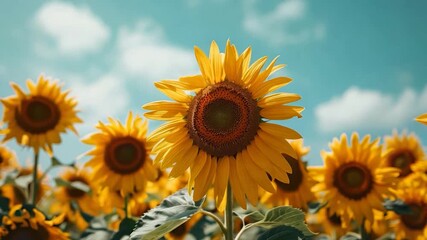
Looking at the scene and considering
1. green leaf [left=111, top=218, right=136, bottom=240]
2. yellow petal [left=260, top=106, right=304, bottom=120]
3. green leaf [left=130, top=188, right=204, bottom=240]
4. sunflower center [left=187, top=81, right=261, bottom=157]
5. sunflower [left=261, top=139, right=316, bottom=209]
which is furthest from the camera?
sunflower [left=261, top=139, right=316, bottom=209]

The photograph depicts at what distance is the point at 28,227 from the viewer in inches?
218

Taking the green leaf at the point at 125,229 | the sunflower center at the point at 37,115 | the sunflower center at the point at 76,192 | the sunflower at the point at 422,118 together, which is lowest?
the green leaf at the point at 125,229

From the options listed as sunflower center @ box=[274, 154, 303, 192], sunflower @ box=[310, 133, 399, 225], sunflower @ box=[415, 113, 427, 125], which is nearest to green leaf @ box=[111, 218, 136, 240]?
sunflower center @ box=[274, 154, 303, 192]

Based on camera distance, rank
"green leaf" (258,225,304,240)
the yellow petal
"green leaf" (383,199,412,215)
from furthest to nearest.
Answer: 1. "green leaf" (383,199,412,215)
2. the yellow petal
3. "green leaf" (258,225,304,240)

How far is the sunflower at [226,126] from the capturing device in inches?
146

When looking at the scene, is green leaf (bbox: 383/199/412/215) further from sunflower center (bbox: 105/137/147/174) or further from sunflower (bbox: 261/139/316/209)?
sunflower center (bbox: 105/137/147/174)

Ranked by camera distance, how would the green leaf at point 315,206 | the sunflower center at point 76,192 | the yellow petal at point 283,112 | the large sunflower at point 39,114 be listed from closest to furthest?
the yellow petal at point 283,112
the green leaf at point 315,206
the large sunflower at point 39,114
the sunflower center at point 76,192

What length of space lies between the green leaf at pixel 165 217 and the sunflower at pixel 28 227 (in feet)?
7.09

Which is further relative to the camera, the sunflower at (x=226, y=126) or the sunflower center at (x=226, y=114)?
the sunflower center at (x=226, y=114)

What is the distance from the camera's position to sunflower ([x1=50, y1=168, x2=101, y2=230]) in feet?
31.3

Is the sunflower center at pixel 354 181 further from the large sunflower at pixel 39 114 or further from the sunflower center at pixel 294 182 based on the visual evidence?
the large sunflower at pixel 39 114

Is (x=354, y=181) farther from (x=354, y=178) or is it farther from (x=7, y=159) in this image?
(x=7, y=159)

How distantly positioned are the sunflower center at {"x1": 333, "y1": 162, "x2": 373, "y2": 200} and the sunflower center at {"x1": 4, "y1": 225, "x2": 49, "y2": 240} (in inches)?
146

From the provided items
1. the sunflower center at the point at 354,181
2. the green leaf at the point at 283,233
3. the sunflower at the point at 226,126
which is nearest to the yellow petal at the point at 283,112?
the sunflower at the point at 226,126
